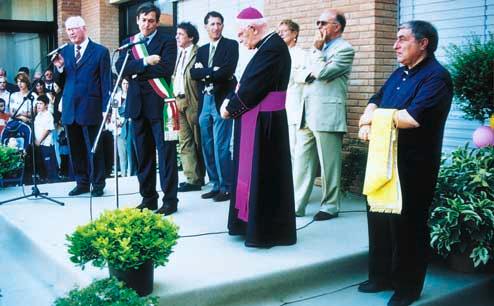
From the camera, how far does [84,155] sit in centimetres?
714

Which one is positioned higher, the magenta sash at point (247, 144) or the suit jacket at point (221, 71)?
the suit jacket at point (221, 71)

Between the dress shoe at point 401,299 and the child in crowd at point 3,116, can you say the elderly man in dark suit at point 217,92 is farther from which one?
the child in crowd at point 3,116

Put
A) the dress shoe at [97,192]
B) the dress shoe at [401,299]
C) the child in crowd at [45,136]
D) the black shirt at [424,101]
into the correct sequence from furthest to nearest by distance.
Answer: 1. the child in crowd at [45,136]
2. the dress shoe at [97,192]
3. the dress shoe at [401,299]
4. the black shirt at [424,101]

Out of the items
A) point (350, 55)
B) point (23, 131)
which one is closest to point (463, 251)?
point (350, 55)

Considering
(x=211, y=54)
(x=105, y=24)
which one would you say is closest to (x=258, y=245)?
(x=211, y=54)

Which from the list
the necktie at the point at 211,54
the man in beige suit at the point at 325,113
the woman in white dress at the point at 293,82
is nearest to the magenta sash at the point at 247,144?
the man in beige suit at the point at 325,113

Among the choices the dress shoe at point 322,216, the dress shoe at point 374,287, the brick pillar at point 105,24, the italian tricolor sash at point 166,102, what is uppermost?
the brick pillar at point 105,24

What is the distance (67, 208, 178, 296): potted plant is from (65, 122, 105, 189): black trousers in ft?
10.5

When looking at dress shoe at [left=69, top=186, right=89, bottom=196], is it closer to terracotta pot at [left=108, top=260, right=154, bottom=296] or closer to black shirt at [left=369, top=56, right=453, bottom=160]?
terracotta pot at [left=108, top=260, right=154, bottom=296]

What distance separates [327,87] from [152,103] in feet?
5.49

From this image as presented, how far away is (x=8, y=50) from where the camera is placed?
15.0 meters

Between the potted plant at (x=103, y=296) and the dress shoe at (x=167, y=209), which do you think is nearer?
the potted plant at (x=103, y=296)

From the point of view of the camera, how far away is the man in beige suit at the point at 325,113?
583 centimetres

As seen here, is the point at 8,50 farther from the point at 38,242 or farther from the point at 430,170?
the point at 430,170
